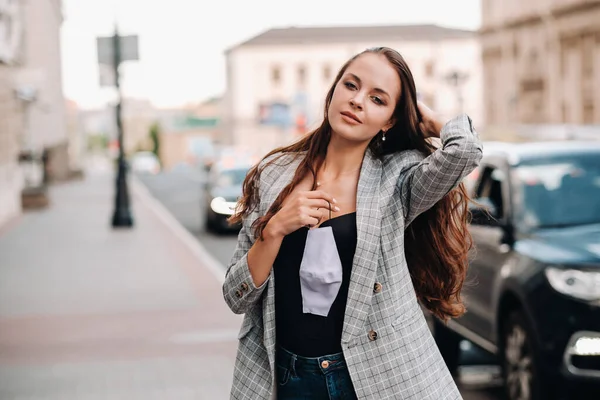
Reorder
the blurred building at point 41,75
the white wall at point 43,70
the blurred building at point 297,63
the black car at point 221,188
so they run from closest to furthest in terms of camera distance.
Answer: the black car at point 221,188
the blurred building at point 41,75
the white wall at point 43,70
the blurred building at point 297,63

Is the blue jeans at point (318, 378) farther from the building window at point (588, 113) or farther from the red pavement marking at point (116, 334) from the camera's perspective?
the building window at point (588, 113)

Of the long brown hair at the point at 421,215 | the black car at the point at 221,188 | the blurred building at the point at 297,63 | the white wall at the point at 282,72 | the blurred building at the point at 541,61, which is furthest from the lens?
the white wall at the point at 282,72

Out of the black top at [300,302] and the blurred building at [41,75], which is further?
the blurred building at [41,75]

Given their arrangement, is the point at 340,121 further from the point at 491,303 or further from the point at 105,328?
the point at 105,328

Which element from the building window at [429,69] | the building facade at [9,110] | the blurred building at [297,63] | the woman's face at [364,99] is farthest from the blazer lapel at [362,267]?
the blurred building at [297,63]

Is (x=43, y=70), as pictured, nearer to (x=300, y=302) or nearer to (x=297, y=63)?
(x=300, y=302)

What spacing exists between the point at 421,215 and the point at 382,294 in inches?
14.0

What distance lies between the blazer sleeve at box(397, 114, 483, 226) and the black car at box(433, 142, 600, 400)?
2.81 metres

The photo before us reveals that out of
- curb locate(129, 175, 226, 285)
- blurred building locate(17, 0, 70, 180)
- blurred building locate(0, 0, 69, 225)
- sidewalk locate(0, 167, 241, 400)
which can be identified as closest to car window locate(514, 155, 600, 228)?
curb locate(129, 175, 226, 285)

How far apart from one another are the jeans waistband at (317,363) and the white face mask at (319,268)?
12 cm

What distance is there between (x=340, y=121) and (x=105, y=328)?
7.14 metres

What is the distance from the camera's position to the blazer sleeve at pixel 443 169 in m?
2.93

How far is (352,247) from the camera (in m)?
2.94

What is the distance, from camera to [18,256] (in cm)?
1708
